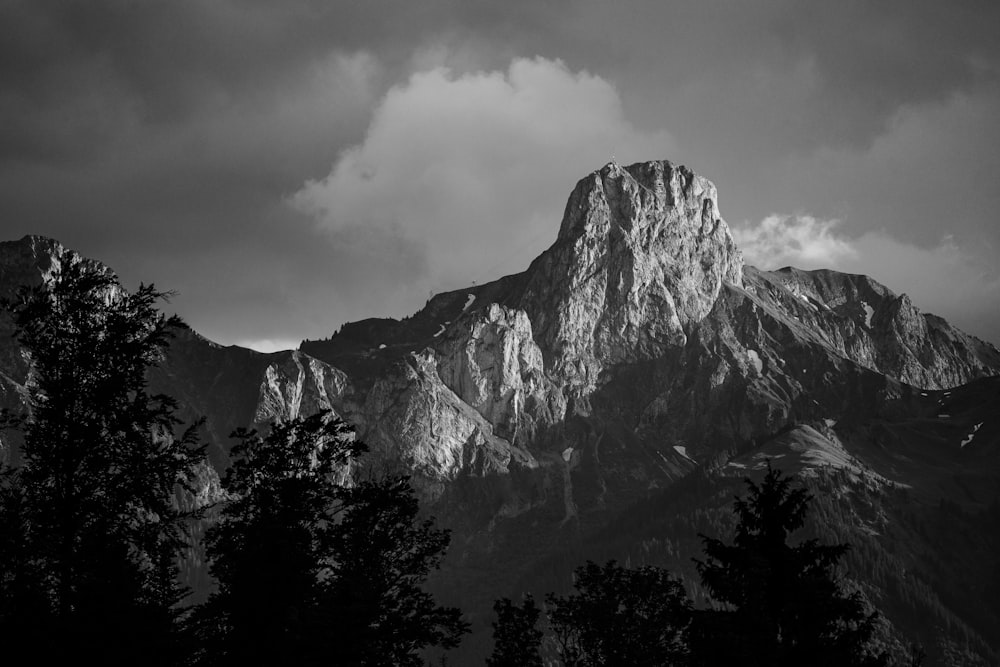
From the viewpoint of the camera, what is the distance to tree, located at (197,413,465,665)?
36281 mm

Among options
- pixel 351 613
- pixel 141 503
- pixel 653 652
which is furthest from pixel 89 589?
pixel 653 652

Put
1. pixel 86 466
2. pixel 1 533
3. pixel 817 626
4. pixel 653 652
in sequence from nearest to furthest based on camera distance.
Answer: pixel 1 533 < pixel 86 466 < pixel 817 626 < pixel 653 652

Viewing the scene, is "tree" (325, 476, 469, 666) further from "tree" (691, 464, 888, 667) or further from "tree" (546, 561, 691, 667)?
"tree" (691, 464, 888, 667)

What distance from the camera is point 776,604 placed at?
1395 inches

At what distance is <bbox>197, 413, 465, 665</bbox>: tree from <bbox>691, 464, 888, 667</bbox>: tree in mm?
13924

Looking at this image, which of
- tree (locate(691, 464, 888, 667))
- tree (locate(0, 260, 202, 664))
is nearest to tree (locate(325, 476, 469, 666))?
tree (locate(0, 260, 202, 664))

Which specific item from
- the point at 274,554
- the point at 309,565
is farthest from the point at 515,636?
the point at 274,554

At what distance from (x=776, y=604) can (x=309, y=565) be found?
1771 cm

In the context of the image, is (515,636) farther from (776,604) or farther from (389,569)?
(776,604)

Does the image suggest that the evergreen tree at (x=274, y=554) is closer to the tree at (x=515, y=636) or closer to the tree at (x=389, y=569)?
the tree at (x=389, y=569)

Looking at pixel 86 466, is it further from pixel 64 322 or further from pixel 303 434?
pixel 303 434

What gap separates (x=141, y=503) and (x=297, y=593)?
8513 mm

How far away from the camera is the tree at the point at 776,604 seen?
3416 cm

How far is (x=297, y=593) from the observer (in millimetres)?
36938
